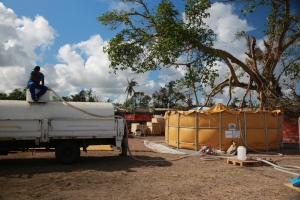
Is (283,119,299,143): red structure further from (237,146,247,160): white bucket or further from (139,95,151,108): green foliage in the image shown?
(139,95,151,108): green foliage

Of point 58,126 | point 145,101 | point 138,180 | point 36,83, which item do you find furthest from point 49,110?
point 145,101

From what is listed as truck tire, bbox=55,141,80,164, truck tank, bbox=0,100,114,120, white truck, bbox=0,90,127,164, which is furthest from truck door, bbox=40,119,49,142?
truck tire, bbox=55,141,80,164

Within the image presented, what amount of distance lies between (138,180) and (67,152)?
4.15 meters

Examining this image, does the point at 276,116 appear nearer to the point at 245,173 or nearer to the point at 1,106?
the point at 245,173

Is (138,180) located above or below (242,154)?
below

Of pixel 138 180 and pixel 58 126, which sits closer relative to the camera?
pixel 138 180

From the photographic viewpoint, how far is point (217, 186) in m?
7.93

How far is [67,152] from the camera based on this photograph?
11.2 m

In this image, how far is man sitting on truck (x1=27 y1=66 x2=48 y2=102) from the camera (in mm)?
10914

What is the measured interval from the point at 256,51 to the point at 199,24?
983 centimetres

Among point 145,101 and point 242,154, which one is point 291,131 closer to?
point 242,154

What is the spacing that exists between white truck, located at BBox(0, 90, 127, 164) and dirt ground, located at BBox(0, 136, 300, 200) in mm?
844

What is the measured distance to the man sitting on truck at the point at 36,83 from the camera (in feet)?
35.8

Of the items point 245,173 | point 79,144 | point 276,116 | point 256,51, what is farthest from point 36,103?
point 256,51
